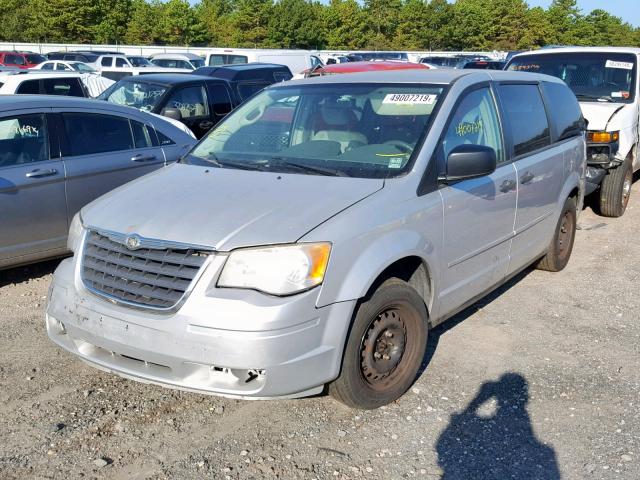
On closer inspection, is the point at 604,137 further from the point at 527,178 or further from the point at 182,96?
the point at 182,96

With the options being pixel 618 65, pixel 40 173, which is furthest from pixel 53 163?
pixel 618 65

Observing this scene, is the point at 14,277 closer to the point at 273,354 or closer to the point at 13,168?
the point at 13,168

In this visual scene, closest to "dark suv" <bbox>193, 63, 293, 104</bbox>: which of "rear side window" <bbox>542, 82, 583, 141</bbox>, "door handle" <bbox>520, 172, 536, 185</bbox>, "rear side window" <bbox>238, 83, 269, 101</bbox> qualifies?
"rear side window" <bbox>238, 83, 269, 101</bbox>

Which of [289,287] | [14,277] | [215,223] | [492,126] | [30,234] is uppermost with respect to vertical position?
[492,126]

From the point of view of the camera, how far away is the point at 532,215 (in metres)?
5.48

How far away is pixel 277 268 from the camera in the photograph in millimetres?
3420

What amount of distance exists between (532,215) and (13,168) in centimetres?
409

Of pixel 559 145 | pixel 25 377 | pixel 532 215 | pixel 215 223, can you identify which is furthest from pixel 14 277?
pixel 559 145

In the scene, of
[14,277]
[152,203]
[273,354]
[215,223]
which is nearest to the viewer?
[273,354]

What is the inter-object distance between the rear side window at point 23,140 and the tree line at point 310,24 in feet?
184

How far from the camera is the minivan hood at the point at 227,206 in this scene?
3543 mm

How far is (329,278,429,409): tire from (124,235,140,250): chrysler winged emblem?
116 cm

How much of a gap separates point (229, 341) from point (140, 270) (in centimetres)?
65

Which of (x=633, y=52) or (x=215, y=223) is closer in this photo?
(x=215, y=223)
